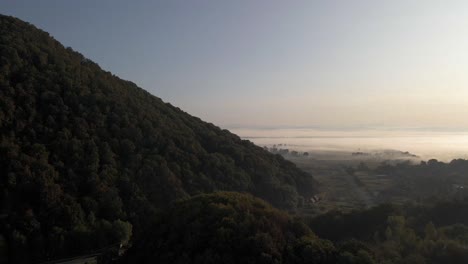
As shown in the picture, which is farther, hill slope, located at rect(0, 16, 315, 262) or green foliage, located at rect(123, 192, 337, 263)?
hill slope, located at rect(0, 16, 315, 262)

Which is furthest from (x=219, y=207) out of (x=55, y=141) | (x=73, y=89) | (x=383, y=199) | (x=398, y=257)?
(x=383, y=199)

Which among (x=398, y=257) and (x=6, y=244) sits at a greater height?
(x=398, y=257)

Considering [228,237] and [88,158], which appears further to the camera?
[88,158]

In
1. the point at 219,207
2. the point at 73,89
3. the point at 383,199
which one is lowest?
the point at 383,199

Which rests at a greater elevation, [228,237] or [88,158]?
[88,158]

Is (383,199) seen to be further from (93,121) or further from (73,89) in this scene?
(73,89)

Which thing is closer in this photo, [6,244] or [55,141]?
[6,244]

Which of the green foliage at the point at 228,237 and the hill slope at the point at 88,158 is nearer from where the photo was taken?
the green foliage at the point at 228,237

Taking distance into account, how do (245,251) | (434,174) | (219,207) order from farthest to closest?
(434,174)
(219,207)
(245,251)
